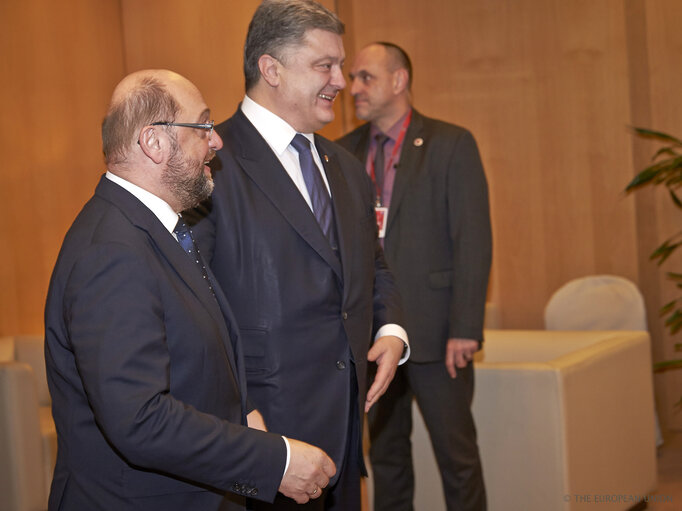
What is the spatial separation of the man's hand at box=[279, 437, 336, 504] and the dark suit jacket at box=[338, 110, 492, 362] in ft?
4.96

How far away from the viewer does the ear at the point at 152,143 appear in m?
1.42

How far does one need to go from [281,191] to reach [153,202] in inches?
19.2

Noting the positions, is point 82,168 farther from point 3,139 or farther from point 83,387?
point 83,387

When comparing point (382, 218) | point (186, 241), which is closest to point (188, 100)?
point (186, 241)

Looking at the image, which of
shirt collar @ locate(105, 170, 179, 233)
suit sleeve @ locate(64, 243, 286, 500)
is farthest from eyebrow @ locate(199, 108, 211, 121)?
suit sleeve @ locate(64, 243, 286, 500)

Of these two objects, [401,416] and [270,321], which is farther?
[401,416]

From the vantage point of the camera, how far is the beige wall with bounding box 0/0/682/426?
14.9 feet

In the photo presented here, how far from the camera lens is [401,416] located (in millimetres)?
3090

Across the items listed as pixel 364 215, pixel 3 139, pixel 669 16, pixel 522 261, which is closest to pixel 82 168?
pixel 3 139

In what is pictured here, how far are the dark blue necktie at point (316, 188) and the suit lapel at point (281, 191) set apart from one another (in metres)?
0.07

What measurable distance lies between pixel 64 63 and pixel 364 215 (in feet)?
11.3

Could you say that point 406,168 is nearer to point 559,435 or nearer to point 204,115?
point 559,435

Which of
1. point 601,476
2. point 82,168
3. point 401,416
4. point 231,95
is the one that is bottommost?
point 601,476

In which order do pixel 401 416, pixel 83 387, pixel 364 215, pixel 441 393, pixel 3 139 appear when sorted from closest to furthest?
pixel 83 387 < pixel 364 215 < pixel 441 393 < pixel 401 416 < pixel 3 139
